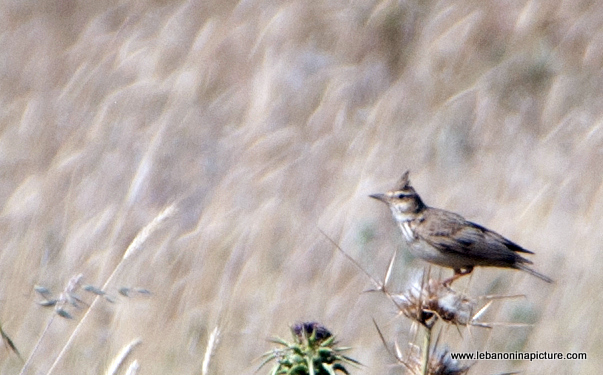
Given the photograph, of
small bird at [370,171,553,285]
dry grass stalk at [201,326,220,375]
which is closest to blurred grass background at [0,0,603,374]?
small bird at [370,171,553,285]

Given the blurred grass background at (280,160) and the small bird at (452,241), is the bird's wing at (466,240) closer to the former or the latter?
the small bird at (452,241)

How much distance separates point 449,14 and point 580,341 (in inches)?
331

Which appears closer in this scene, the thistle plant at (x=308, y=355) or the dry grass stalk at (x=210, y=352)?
the thistle plant at (x=308, y=355)

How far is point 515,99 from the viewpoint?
1303 centimetres

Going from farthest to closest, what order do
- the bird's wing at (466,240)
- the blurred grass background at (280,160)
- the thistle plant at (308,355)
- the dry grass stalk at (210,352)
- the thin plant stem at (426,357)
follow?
1. the blurred grass background at (280,160)
2. the bird's wing at (466,240)
3. the dry grass stalk at (210,352)
4. the thistle plant at (308,355)
5. the thin plant stem at (426,357)

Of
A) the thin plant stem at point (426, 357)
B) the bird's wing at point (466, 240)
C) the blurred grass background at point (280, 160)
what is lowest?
the thin plant stem at point (426, 357)

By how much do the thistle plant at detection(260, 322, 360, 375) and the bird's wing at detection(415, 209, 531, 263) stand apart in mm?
2406

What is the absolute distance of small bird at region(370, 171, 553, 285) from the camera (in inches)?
222

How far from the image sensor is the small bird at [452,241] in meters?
5.64

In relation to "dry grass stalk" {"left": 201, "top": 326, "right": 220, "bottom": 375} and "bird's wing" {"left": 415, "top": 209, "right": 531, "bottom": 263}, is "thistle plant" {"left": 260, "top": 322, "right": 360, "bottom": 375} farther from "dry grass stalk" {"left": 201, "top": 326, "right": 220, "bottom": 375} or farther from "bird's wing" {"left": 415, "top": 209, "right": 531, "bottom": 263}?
"bird's wing" {"left": 415, "top": 209, "right": 531, "bottom": 263}

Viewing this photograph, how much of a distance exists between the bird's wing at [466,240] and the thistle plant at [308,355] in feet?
7.89

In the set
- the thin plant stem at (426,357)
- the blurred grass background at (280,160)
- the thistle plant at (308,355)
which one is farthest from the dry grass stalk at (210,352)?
the blurred grass background at (280,160)

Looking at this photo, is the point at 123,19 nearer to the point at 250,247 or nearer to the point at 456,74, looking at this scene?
the point at 456,74

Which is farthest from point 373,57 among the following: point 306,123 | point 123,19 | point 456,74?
point 123,19
